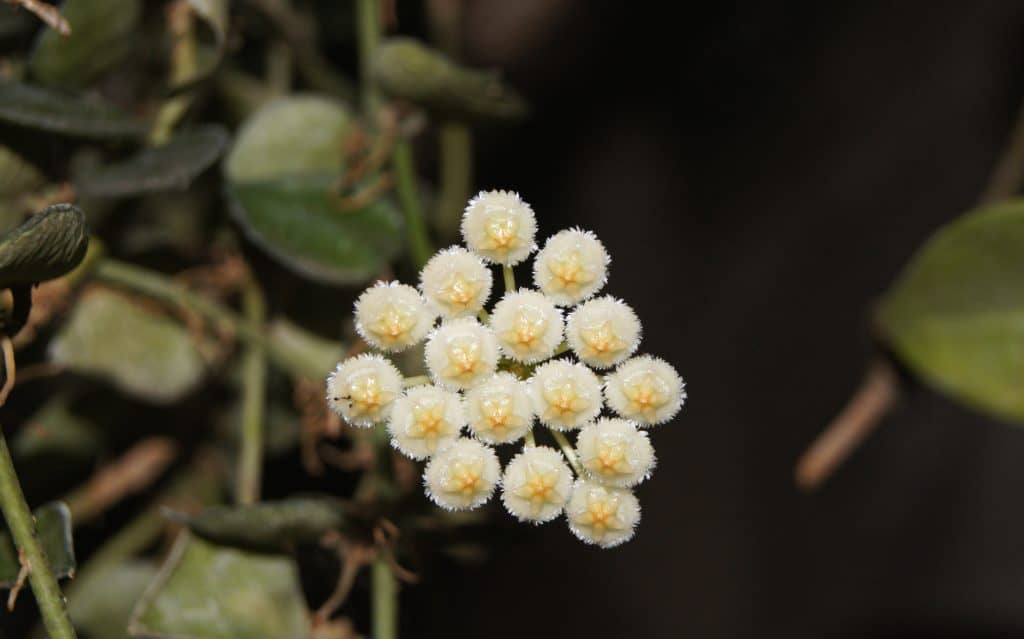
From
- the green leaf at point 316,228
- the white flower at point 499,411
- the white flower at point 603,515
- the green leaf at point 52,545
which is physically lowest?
the green leaf at point 52,545

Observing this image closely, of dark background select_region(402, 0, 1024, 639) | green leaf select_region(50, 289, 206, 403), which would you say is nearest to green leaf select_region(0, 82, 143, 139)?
green leaf select_region(50, 289, 206, 403)

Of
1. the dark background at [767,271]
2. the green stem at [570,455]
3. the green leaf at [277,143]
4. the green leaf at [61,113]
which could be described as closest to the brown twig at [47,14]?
the green leaf at [61,113]

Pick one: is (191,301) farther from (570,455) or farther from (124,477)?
(570,455)

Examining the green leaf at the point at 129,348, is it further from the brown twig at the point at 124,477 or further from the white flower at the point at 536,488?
the white flower at the point at 536,488

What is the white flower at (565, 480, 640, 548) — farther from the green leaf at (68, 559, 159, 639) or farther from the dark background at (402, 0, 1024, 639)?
the dark background at (402, 0, 1024, 639)

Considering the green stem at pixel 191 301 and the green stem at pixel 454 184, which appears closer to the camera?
the green stem at pixel 191 301

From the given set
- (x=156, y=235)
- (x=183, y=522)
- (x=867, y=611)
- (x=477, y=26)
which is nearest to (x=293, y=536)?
(x=183, y=522)

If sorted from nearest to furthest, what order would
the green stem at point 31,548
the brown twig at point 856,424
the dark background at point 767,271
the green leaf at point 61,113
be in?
the green stem at point 31,548
the green leaf at point 61,113
the brown twig at point 856,424
the dark background at point 767,271

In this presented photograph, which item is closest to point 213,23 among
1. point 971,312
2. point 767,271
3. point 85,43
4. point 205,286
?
point 85,43

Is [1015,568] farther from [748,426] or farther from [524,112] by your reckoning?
[524,112]
